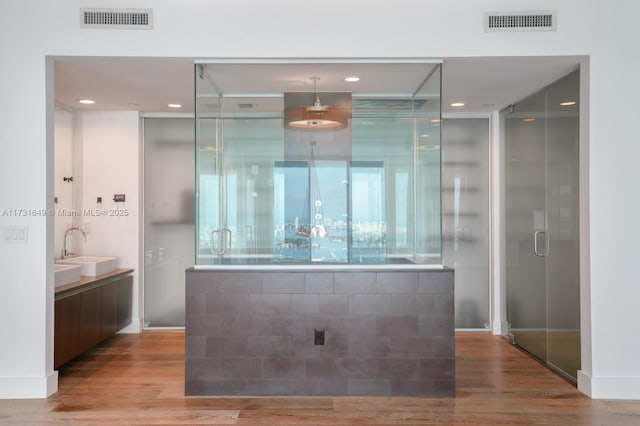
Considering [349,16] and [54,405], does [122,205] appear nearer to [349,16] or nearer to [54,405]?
[54,405]

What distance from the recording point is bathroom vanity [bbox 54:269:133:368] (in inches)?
164

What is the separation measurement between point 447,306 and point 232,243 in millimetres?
1635

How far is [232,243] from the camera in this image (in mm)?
3832

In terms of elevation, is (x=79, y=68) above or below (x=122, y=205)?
above

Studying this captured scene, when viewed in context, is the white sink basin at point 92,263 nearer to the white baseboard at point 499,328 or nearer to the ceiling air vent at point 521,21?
the ceiling air vent at point 521,21

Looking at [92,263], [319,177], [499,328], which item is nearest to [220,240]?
[319,177]

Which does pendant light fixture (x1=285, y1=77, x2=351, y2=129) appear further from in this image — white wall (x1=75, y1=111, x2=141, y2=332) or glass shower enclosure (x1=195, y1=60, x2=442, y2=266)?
white wall (x1=75, y1=111, x2=141, y2=332)

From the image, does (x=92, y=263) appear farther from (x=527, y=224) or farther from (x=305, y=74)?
(x=527, y=224)

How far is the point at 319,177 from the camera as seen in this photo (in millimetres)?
3830

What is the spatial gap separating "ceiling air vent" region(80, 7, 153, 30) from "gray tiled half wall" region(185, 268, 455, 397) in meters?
1.83

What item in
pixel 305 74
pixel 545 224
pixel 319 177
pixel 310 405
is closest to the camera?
pixel 310 405

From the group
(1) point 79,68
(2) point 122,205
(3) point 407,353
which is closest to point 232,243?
(3) point 407,353

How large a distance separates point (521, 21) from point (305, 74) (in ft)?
5.31

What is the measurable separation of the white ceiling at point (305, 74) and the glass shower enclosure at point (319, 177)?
5cm
